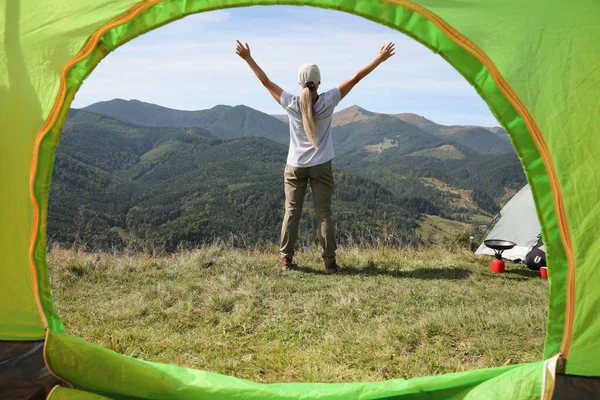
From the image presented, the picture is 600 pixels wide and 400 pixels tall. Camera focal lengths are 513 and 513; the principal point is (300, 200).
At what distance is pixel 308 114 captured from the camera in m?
4.62

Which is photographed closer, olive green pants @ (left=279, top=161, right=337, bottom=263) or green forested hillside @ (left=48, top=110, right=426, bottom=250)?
olive green pants @ (left=279, top=161, right=337, bottom=263)

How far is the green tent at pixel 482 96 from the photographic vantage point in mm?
2184

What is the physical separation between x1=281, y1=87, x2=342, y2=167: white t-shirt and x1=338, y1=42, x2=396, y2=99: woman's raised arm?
7cm

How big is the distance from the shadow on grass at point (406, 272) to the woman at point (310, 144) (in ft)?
0.46

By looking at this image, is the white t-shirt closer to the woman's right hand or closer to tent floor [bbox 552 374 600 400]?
the woman's right hand

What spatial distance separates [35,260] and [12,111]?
28.5 inches

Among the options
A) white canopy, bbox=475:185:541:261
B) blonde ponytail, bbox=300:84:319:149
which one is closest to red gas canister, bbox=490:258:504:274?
white canopy, bbox=475:185:541:261

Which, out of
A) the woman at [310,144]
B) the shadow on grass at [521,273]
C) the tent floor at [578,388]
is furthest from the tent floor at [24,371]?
the shadow on grass at [521,273]

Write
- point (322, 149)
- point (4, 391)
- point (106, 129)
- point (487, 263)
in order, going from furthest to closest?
1. point (106, 129)
2. point (487, 263)
3. point (322, 149)
4. point (4, 391)

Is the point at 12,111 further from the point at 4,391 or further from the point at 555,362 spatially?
the point at 555,362

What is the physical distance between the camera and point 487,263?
20.4 ft

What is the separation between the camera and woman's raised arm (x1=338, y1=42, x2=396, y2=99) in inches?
168

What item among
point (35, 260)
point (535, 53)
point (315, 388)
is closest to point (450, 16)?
point (535, 53)

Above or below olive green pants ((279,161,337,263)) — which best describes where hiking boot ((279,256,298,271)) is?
below
